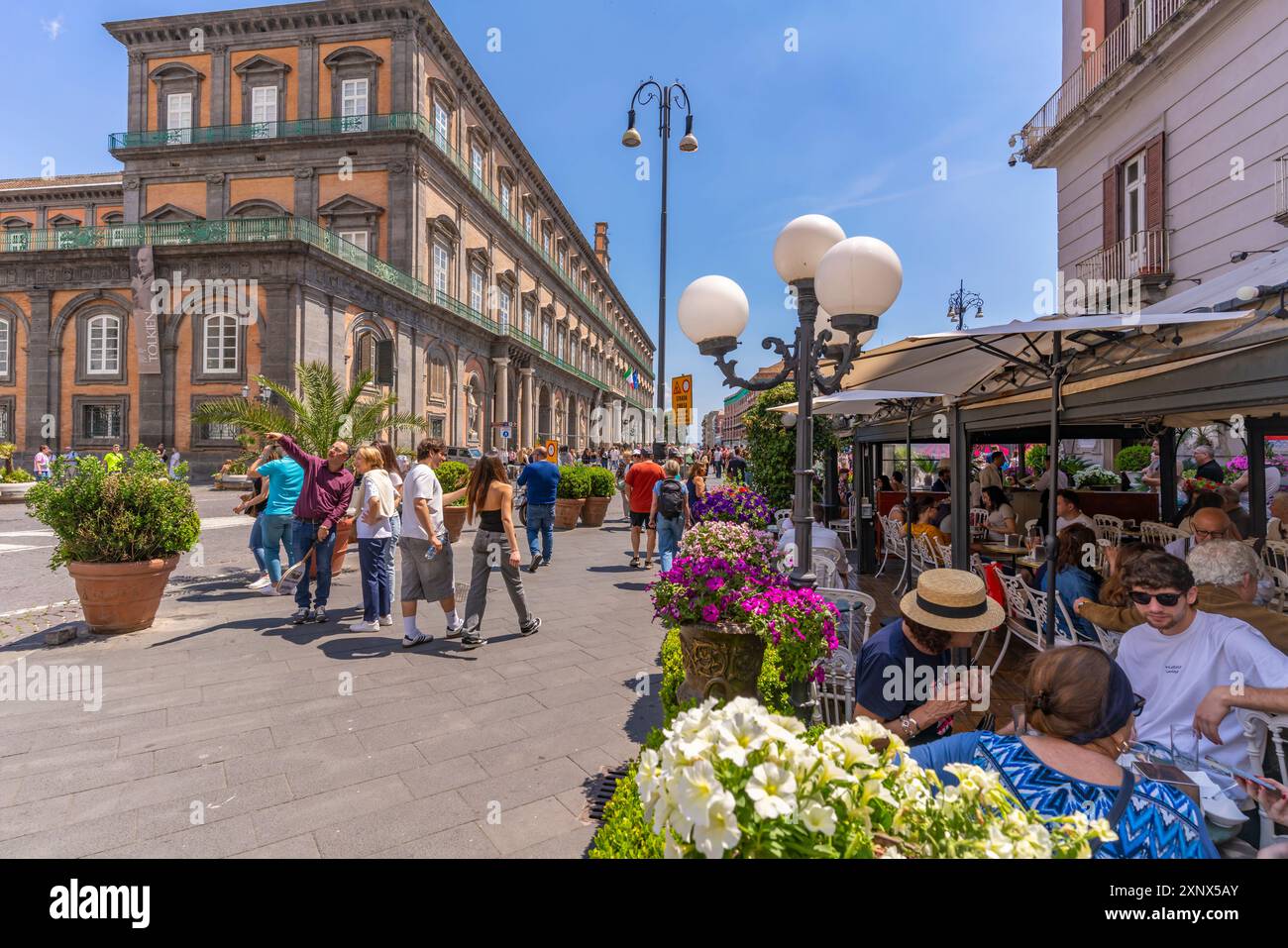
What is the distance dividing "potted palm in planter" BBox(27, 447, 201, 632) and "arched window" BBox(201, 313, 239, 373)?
20.3m

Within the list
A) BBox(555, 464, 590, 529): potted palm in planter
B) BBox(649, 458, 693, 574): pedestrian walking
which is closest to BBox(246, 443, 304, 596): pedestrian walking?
BBox(649, 458, 693, 574): pedestrian walking

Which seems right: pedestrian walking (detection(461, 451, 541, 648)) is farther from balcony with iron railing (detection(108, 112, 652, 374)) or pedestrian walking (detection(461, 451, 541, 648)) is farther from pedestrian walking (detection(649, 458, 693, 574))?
balcony with iron railing (detection(108, 112, 652, 374))

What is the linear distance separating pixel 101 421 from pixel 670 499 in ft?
88.8

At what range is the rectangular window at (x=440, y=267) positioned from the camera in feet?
96.5

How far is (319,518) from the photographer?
6.08 meters

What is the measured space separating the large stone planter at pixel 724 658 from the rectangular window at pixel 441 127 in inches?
1216

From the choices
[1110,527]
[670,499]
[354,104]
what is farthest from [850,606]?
[354,104]

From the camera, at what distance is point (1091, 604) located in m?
3.77

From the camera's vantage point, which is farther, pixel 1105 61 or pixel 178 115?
pixel 178 115

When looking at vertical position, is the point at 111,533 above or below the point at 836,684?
above

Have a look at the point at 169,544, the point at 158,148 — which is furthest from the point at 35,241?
the point at 169,544

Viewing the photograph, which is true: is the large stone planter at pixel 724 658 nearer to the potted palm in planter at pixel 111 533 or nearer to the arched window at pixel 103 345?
the potted palm in planter at pixel 111 533

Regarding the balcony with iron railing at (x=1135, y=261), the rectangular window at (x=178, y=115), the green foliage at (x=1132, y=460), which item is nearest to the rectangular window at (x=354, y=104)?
the rectangular window at (x=178, y=115)

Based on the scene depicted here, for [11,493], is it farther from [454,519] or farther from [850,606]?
[850,606]
